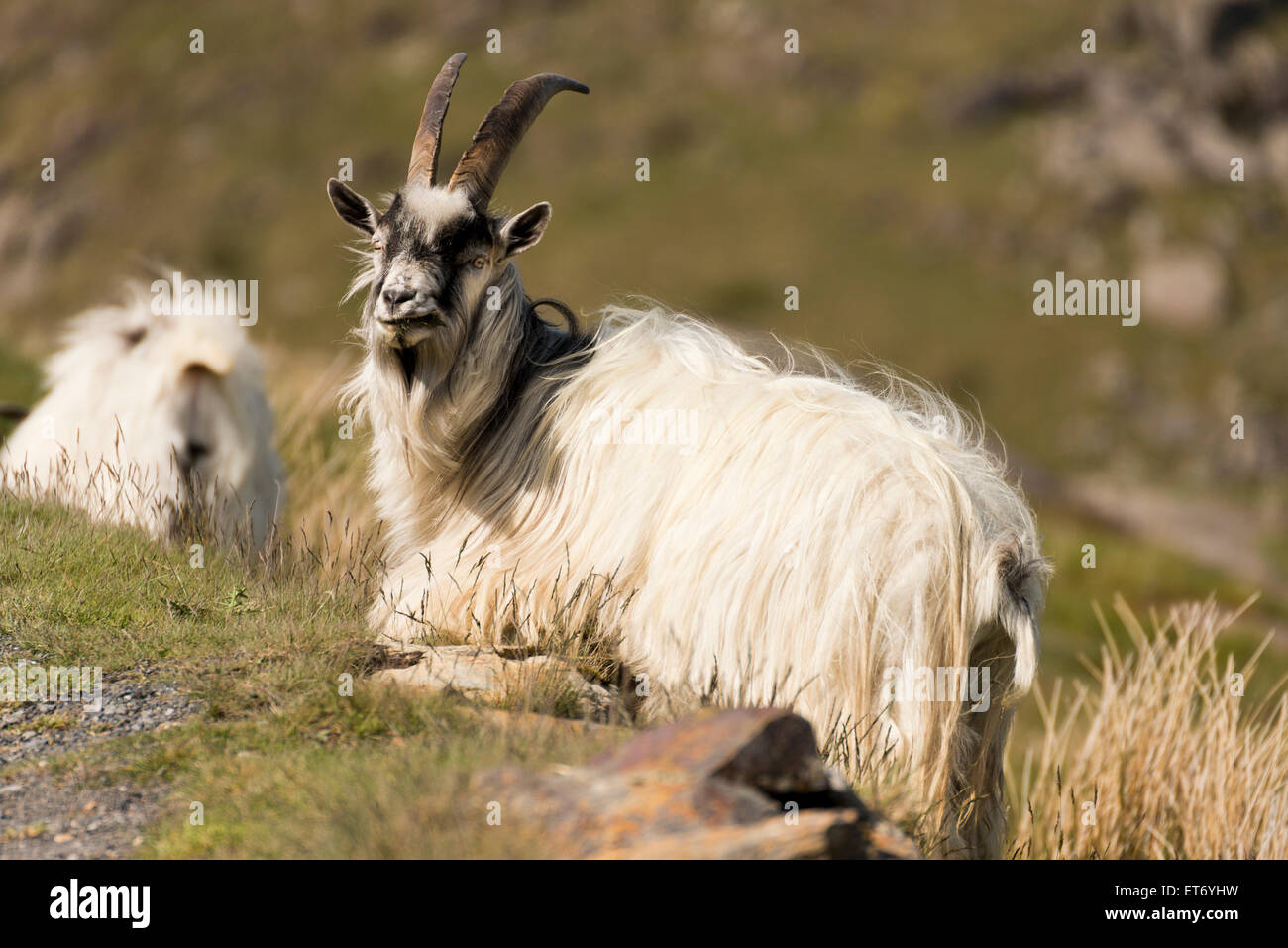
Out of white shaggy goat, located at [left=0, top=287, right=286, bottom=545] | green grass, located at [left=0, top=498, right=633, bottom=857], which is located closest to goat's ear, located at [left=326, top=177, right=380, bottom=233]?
green grass, located at [left=0, top=498, right=633, bottom=857]

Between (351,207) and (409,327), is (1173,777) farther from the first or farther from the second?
(351,207)

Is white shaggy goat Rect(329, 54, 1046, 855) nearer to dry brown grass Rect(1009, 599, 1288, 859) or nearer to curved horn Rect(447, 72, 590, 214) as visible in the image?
curved horn Rect(447, 72, 590, 214)

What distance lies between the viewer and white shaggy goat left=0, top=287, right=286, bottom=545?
30.0 feet

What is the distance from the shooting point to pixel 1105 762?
25.6ft

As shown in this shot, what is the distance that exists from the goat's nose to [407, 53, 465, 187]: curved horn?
28.9 inches

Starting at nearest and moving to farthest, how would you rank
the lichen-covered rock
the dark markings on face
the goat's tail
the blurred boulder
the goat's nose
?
the lichen-covered rock < the goat's tail < the goat's nose < the dark markings on face < the blurred boulder

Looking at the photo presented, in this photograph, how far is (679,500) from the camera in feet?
20.2

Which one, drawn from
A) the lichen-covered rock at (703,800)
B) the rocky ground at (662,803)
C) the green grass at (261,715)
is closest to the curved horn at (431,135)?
the green grass at (261,715)

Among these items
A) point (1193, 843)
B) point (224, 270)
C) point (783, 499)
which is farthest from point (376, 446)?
point (224, 270)

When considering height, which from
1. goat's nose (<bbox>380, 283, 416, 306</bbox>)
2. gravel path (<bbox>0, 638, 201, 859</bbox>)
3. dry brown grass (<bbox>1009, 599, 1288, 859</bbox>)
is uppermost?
goat's nose (<bbox>380, 283, 416, 306</bbox>)

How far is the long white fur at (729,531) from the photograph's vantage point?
553 centimetres

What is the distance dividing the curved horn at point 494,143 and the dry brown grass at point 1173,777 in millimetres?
4146

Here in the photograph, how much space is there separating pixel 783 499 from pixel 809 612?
0.53 m
